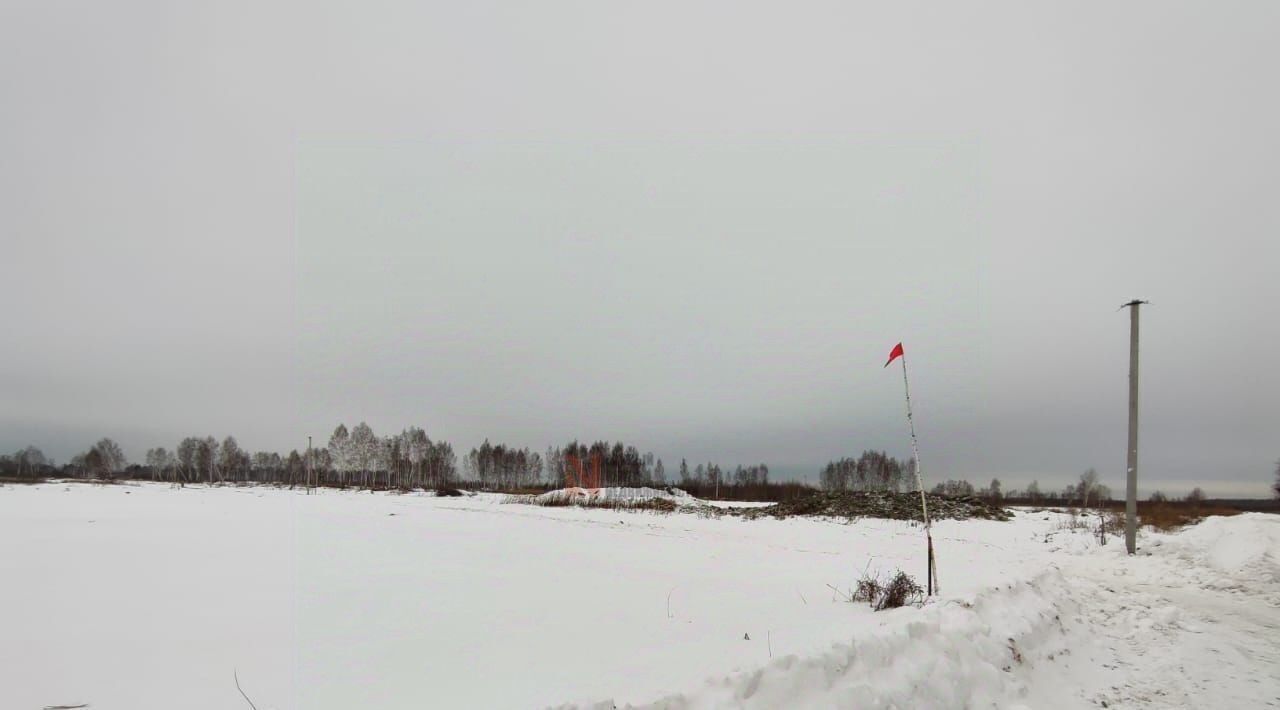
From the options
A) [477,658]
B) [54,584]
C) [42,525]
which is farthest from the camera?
[42,525]

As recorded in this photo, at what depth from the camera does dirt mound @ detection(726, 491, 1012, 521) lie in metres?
27.9

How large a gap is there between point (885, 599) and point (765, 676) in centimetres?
346

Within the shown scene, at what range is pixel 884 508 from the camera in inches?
1148

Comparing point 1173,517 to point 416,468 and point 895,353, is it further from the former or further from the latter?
point 416,468

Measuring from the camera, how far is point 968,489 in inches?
3083

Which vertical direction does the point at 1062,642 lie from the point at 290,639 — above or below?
below

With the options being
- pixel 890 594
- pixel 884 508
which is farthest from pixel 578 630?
pixel 884 508

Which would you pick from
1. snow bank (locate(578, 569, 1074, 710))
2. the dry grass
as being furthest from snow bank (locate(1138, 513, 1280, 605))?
snow bank (locate(578, 569, 1074, 710))

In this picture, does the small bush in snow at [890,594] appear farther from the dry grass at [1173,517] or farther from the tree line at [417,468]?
the tree line at [417,468]

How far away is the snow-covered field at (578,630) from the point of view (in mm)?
4113

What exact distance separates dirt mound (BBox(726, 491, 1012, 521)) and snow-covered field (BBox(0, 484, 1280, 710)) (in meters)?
16.1

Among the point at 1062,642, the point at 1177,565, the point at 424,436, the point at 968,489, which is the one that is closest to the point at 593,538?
the point at 1062,642

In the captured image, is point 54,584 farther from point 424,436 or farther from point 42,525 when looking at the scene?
point 424,436

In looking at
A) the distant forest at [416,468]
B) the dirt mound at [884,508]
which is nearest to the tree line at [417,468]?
the distant forest at [416,468]
